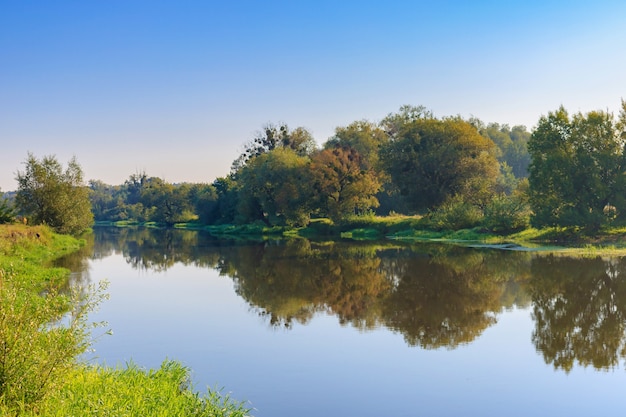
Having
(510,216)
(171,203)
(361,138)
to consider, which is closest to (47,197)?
(510,216)

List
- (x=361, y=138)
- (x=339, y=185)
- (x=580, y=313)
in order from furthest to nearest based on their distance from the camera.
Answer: (x=361, y=138) → (x=339, y=185) → (x=580, y=313)

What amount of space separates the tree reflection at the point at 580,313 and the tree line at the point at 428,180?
46.9 ft

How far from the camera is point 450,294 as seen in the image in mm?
20781

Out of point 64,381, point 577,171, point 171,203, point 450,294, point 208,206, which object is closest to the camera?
point 64,381

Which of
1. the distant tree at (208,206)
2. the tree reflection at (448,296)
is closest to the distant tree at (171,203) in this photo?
the distant tree at (208,206)

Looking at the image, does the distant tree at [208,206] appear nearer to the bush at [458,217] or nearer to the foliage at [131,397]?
the bush at [458,217]

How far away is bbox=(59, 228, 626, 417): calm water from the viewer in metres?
10.0

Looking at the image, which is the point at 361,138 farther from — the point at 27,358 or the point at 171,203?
the point at 27,358

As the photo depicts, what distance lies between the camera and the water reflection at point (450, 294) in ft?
47.0

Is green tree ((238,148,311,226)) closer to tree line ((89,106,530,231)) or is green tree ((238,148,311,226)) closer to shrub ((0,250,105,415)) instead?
tree line ((89,106,530,231))

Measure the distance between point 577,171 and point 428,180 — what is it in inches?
743

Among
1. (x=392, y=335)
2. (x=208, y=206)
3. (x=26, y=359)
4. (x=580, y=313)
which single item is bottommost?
(x=392, y=335)

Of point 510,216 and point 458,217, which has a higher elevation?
point 510,216

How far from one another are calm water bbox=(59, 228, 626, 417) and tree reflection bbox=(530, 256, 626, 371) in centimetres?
5
